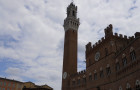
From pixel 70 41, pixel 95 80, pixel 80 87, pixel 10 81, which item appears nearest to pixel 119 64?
pixel 95 80

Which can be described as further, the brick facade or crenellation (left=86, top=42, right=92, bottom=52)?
the brick facade

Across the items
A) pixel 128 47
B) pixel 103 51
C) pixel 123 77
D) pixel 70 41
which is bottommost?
pixel 123 77

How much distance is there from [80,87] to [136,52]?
2269 centimetres

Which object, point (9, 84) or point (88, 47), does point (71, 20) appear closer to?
point (88, 47)

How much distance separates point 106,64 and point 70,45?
22.1 metres

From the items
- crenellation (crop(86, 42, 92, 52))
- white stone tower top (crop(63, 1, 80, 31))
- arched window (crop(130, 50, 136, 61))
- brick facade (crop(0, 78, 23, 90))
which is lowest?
brick facade (crop(0, 78, 23, 90))

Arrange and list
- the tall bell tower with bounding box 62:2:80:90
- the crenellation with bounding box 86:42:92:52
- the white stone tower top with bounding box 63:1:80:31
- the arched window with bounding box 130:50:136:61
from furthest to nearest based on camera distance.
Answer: the white stone tower top with bounding box 63:1:80:31, the tall bell tower with bounding box 62:2:80:90, the crenellation with bounding box 86:42:92:52, the arched window with bounding box 130:50:136:61

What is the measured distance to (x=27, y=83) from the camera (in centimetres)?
6712

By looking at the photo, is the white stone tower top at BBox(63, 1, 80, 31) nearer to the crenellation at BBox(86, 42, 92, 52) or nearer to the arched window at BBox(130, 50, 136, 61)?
the crenellation at BBox(86, 42, 92, 52)

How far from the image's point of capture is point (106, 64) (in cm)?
2780

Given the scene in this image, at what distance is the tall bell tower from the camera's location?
4550cm

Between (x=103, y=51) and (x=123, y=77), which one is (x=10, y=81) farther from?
(x=123, y=77)

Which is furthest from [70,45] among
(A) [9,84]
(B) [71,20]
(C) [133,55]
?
(A) [9,84]

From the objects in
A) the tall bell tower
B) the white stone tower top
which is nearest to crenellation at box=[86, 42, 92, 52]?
the tall bell tower
